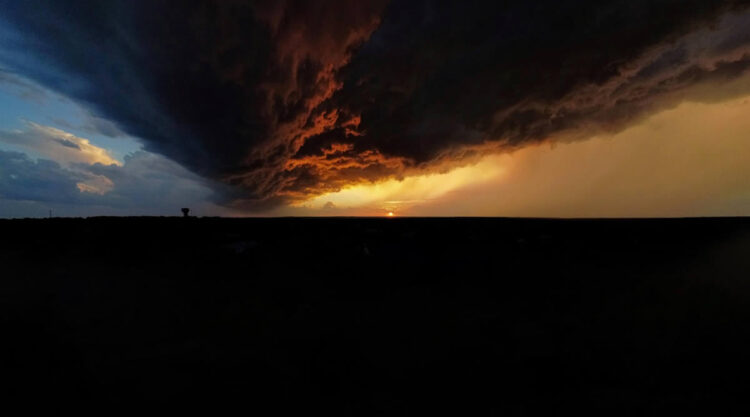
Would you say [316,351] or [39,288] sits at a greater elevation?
[39,288]

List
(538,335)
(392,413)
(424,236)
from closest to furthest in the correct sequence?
(392,413)
(538,335)
(424,236)

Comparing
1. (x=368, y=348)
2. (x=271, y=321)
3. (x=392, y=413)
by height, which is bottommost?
(x=392, y=413)

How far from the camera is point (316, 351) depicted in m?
6.36

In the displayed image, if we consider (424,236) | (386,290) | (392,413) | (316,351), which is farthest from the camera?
(424,236)

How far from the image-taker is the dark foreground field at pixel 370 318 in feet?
17.4

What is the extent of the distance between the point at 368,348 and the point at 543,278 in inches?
269

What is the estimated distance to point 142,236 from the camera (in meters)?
10.3

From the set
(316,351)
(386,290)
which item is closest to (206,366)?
(316,351)

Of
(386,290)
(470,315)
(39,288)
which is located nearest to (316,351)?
(386,290)

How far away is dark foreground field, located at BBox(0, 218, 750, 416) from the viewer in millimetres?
5293

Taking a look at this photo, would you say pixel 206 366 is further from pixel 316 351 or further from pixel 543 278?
pixel 543 278

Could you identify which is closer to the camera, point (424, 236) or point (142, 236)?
point (142, 236)

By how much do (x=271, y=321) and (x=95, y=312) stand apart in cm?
446

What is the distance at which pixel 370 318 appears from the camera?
755cm
